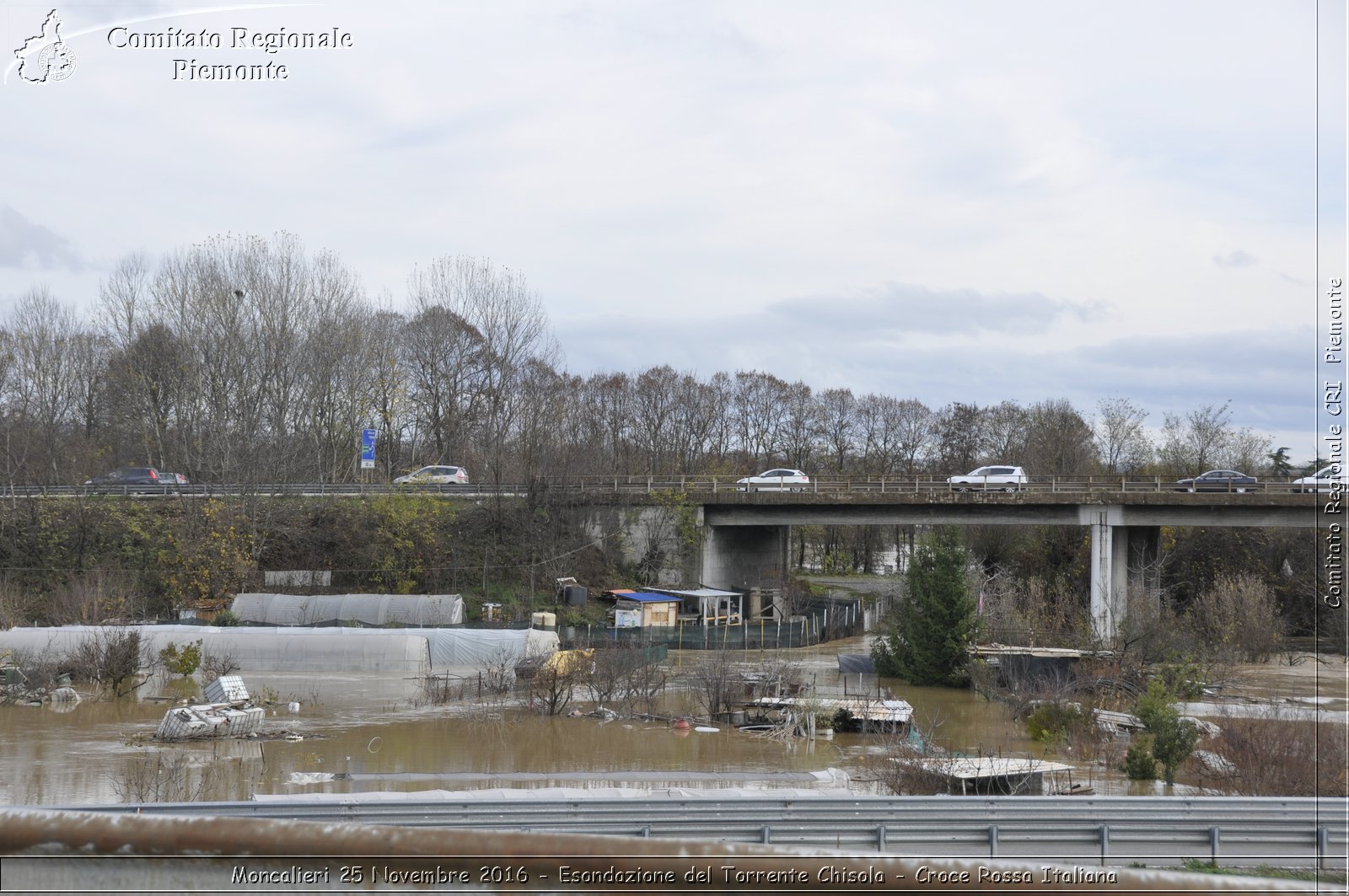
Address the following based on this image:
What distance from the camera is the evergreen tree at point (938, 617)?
35.6m

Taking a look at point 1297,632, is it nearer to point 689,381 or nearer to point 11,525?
point 689,381

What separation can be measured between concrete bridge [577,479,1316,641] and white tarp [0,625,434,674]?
62.8ft

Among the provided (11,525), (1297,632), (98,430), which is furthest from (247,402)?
(1297,632)

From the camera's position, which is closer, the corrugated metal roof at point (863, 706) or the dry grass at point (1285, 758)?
the dry grass at point (1285, 758)

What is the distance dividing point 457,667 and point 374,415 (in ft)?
113

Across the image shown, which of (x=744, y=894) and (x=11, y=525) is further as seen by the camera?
(x=11, y=525)

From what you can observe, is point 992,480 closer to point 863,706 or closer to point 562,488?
point 562,488

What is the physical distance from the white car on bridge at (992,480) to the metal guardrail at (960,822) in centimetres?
3668

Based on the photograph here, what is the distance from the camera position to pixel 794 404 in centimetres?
9156

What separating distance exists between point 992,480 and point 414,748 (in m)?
33.8

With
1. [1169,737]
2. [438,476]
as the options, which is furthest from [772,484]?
[1169,737]

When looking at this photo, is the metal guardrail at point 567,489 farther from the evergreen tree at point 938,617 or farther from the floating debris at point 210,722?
the floating debris at point 210,722

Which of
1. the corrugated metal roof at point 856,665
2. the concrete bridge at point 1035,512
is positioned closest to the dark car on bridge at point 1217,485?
the concrete bridge at point 1035,512

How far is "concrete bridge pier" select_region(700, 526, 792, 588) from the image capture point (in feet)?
180
